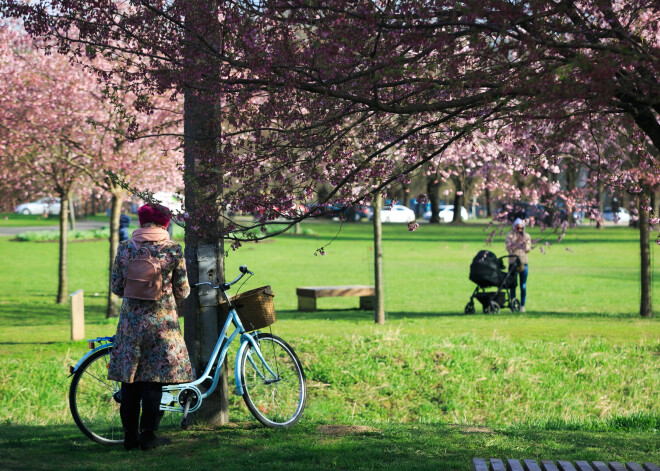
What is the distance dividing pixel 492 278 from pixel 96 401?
35.3ft

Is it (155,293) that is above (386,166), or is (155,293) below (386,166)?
below

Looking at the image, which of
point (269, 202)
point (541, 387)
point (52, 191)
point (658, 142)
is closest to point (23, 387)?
point (269, 202)

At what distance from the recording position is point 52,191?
20.2 m

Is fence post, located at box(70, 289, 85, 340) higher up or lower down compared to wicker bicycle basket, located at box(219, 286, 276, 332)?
lower down

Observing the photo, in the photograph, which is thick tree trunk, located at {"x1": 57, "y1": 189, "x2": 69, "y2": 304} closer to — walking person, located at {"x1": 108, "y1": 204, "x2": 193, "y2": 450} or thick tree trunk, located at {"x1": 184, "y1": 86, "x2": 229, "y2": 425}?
thick tree trunk, located at {"x1": 184, "y1": 86, "x2": 229, "y2": 425}

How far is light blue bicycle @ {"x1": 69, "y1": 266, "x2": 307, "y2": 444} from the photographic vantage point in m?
6.30

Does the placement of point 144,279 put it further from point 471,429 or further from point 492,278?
point 492,278

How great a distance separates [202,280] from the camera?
22.7ft

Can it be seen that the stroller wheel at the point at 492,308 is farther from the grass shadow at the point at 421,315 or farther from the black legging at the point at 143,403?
the black legging at the point at 143,403

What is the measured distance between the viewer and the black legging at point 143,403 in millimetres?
5930

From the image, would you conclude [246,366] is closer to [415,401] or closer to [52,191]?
[415,401]

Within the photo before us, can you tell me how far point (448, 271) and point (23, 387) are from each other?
20336 millimetres

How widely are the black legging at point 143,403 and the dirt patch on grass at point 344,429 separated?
1450 mm

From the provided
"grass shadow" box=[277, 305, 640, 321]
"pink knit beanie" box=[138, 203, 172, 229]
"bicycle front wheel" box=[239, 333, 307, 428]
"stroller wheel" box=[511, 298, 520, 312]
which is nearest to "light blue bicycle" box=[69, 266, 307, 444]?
"bicycle front wheel" box=[239, 333, 307, 428]
